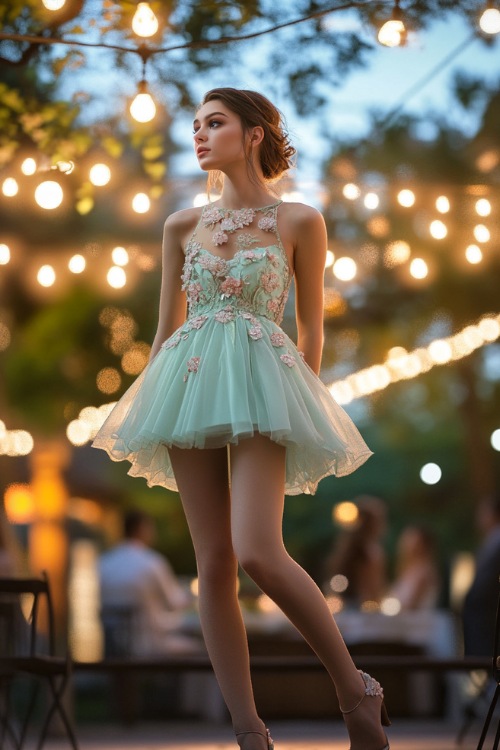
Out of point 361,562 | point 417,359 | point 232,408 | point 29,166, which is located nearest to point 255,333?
point 232,408

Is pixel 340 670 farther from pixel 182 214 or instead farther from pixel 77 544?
pixel 77 544

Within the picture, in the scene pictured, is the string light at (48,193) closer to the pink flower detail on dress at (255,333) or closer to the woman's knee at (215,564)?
Result: the pink flower detail on dress at (255,333)

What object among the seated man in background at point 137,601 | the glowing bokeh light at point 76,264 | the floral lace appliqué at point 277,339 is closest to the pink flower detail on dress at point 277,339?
the floral lace appliqué at point 277,339

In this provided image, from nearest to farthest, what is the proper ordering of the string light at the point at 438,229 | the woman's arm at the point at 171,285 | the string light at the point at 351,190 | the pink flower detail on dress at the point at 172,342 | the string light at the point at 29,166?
the pink flower detail on dress at the point at 172,342
the woman's arm at the point at 171,285
the string light at the point at 29,166
the string light at the point at 438,229
the string light at the point at 351,190

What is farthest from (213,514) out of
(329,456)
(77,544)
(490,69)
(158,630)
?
(77,544)

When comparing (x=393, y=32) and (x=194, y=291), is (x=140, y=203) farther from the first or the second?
(x=194, y=291)

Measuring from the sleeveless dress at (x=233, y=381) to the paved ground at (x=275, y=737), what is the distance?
311 centimetres

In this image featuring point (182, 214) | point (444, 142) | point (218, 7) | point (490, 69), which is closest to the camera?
point (182, 214)

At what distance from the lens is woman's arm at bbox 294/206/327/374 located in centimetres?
341

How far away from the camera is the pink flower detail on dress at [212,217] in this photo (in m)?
3.44

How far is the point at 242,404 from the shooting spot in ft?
10.2

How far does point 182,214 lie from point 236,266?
13.0 inches

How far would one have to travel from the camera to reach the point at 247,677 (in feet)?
10.4

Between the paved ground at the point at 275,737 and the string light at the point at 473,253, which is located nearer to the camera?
the paved ground at the point at 275,737
